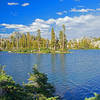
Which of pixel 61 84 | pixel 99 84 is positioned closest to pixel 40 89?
pixel 61 84

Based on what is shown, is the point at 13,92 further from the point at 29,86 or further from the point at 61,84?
the point at 61,84

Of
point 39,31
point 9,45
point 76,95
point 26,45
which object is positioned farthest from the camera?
point 9,45

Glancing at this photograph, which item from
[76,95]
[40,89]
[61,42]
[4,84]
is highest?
[61,42]

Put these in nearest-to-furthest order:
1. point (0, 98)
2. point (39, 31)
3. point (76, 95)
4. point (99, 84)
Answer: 1. point (0, 98)
2. point (76, 95)
3. point (99, 84)
4. point (39, 31)

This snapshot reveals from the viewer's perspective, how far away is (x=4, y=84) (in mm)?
11539

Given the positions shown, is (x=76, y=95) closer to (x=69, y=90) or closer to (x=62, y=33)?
(x=69, y=90)

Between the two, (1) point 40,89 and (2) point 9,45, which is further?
(2) point 9,45

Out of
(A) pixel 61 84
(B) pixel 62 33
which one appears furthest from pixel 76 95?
(B) pixel 62 33

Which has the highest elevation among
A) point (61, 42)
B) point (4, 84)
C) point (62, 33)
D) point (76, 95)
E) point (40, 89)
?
point (62, 33)

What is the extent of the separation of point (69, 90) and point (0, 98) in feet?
38.3

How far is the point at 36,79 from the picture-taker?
571 inches

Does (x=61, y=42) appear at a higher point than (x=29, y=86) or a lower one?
higher

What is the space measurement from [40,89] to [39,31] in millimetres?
94405

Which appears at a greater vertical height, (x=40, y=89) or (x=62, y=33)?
(x=62, y=33)
